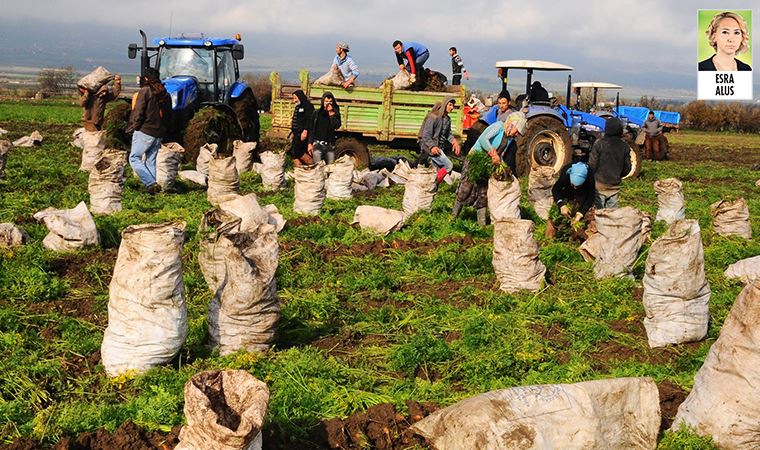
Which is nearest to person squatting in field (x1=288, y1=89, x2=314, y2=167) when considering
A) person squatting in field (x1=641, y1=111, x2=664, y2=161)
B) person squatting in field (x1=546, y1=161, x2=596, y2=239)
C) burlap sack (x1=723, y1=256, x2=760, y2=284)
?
person squatting in field (x1=546, y1=161, x2=596, y2=239)

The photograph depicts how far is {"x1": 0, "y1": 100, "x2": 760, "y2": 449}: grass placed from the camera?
505cm

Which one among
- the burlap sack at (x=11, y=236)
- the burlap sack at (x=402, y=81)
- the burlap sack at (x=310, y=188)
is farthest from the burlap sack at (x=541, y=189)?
the burlap sack at (x=11, y=236)

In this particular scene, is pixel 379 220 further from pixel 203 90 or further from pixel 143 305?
pixel 203 90

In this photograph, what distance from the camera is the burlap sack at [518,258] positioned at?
25.9 ft

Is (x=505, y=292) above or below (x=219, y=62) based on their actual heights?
below

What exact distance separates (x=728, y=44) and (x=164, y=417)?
11826mm

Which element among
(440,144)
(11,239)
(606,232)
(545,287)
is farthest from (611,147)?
(11,239)

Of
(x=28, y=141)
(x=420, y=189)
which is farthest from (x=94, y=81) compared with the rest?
(x=420, y=189)

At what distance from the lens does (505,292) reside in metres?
7.88

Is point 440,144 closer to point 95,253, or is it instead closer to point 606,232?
point 606,232

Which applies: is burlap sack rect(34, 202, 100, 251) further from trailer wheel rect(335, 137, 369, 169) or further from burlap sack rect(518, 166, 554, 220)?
trailer wheel rect(335, 137, 369, 169)

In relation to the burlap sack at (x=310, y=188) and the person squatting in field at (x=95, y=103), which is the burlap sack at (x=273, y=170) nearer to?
the burlap sack at (x=310, y=188)

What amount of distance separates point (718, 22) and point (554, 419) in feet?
36.2

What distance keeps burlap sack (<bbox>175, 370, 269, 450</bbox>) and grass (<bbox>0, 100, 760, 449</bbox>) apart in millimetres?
462
